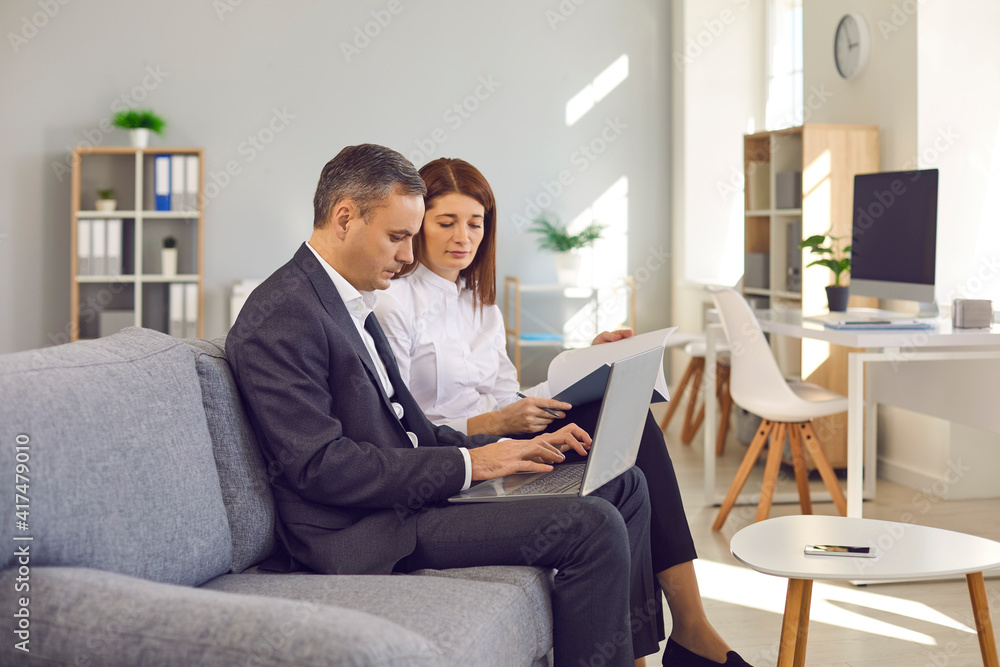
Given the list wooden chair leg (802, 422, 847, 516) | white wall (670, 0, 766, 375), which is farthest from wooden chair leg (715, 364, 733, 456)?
wooden chair leg (802, 422, 847, 516)

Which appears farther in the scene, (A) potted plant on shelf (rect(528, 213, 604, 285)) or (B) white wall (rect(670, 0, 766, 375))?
(B) white wall (rect(670, 0, 766, 375))

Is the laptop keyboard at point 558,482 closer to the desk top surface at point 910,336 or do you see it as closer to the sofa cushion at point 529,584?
the sofa cushion at point 529,584

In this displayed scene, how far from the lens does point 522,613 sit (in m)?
1.28

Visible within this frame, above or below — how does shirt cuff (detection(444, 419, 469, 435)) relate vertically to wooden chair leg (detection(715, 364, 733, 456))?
above

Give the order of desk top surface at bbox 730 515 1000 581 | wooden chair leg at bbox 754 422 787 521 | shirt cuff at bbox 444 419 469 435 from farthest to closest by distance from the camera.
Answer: wooden chair leg at bbox 754 422 787 521
shirt cuff at bbox 444 419 469 435
desk top surface at bbox 730 515 1000 581

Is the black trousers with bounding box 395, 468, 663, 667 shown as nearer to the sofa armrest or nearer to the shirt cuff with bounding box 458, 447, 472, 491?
the shirt cuff with bounding box 458, 447, 472, 491

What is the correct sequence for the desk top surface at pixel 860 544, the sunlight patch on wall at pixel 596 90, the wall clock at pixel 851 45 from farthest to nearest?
the sunlight patch on wall at pixel 596 90
the wall clock at pixel 851 45
the desk top surface at pixel 860 544

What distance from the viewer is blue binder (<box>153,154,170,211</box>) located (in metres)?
4.87

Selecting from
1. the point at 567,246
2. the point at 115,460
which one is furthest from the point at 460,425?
the point at 567,246

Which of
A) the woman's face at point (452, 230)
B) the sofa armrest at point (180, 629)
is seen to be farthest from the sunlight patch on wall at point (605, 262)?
the sofa armrest at point (180, 629)

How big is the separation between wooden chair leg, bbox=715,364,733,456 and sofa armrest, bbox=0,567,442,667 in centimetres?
354

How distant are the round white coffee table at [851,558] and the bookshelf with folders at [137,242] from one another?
393 cm

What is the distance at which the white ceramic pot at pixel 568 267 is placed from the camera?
5191mm

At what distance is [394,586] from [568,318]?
428cm
